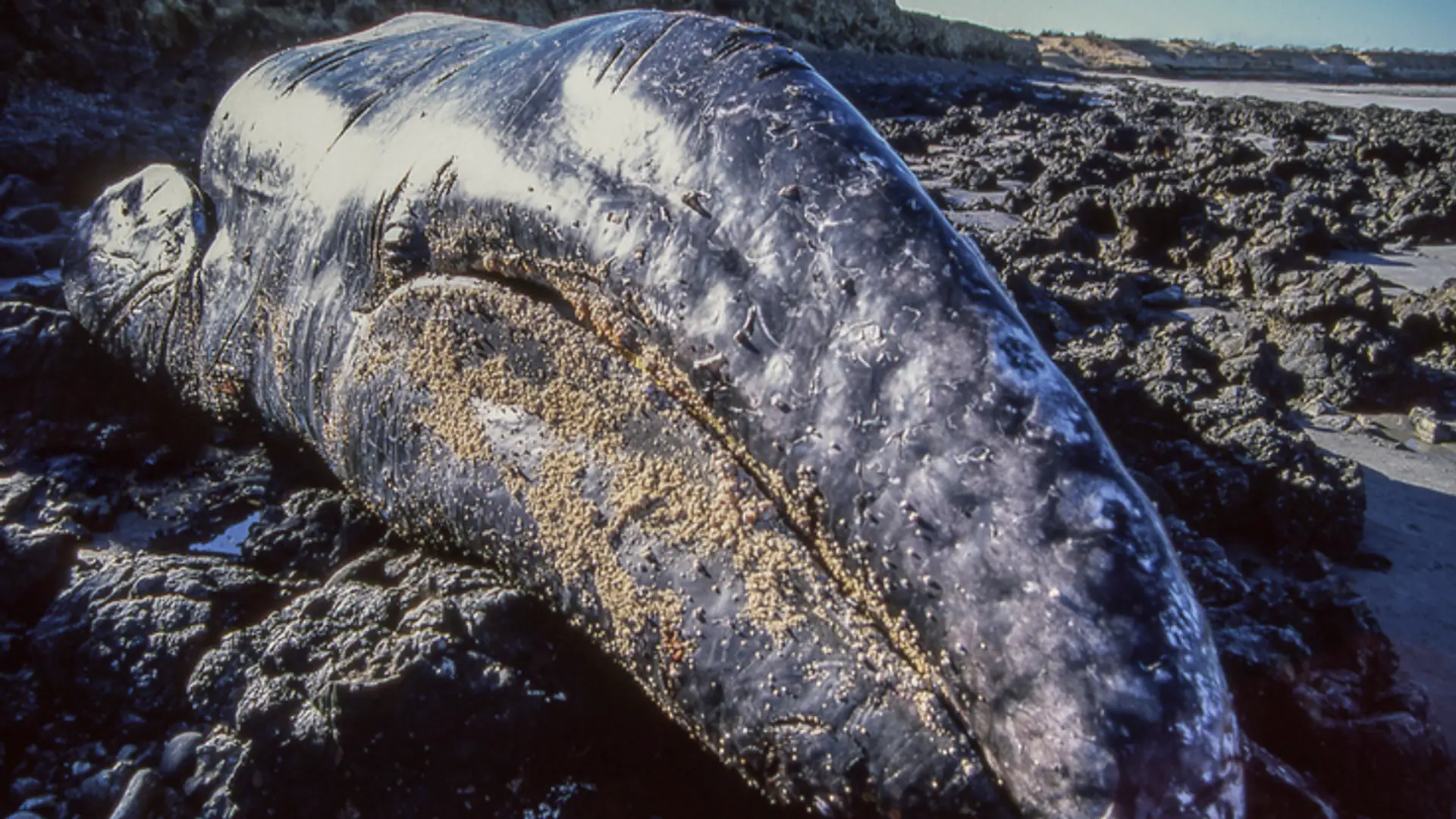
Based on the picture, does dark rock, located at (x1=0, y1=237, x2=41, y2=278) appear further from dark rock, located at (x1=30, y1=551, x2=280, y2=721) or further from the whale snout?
dark rock, located at (x1=30, y1=551, x2=280, y2=721)

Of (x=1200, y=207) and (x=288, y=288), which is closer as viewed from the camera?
(x=288, y=288)

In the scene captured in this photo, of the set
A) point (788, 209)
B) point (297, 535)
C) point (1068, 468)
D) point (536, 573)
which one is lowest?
point (297, 535)

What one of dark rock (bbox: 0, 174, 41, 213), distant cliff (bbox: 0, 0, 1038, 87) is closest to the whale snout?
dark rock (bbox: 0, 174, 41, 213)

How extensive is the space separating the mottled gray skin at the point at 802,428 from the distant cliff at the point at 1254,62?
33.1m

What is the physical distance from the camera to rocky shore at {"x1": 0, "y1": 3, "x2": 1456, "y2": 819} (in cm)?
151

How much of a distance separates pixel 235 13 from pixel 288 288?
766 centimetres

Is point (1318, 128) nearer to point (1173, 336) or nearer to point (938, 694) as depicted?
point (1173, 336)

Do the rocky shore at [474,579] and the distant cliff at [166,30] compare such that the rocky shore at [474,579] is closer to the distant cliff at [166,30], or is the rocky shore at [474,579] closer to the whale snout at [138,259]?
the whale snout at [138,259]

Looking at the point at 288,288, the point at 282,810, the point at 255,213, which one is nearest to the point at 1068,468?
the point at 282,810

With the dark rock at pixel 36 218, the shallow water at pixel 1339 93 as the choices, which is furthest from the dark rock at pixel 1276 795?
the shallow water at pixel 1339 93

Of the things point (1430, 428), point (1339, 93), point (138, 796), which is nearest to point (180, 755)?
point (138, 796)

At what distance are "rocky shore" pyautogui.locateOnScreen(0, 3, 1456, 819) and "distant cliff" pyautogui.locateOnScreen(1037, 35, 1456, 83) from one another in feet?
98.6

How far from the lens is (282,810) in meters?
1.44

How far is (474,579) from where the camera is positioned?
1.74 metres
